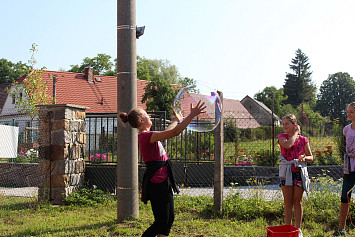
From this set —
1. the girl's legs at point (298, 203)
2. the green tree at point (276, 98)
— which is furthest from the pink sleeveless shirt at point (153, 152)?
the green tree at point (276, 98)

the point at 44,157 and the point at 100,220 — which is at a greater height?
the point at 44,157

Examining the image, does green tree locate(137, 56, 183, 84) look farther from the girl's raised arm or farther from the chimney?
the girl's raised arm

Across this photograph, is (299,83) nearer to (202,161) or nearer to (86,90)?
(86,90)

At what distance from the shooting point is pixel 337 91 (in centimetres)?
8225

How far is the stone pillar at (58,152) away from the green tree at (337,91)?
81340mm

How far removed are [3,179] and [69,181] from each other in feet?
16.5

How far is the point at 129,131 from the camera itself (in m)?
5.39

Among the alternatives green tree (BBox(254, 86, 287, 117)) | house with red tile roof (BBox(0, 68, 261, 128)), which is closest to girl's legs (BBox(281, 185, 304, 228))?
house with red tile roof (BBox(0, 68, 261, 128))

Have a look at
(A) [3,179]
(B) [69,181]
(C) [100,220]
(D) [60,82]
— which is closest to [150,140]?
(C) [100,220]

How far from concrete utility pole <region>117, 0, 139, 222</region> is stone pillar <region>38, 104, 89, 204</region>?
2008mm

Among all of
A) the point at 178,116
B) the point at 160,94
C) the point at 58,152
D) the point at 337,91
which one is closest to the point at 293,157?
the point at 178,116

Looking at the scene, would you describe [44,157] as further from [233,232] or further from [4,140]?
[233,232]

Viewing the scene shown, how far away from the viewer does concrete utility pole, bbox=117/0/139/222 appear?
5324 mm

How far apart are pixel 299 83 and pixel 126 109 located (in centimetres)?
7901
